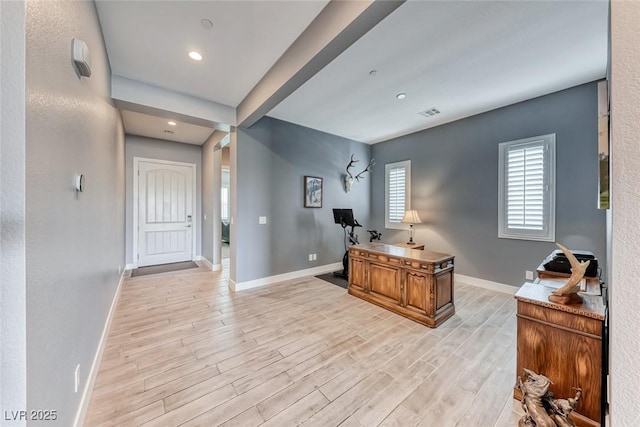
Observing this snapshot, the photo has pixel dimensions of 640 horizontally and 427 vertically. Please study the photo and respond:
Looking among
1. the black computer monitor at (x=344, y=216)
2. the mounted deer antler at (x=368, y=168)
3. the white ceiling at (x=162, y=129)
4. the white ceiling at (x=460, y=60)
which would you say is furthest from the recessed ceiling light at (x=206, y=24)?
the mounted deer antler at (x=368, y=168)

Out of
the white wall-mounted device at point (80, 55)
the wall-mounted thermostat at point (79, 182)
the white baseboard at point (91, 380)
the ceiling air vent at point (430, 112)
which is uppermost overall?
the ceiling air vent at point (430, 112)

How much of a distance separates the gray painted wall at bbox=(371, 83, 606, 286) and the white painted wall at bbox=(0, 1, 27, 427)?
4.69 metres

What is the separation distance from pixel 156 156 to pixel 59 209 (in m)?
4.73

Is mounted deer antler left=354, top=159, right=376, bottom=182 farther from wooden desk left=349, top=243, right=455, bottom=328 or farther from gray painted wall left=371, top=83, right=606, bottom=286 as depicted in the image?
A: wooden desk left=349, top=243, right=455, bottom=328

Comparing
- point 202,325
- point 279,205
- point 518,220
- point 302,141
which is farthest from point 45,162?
point 518,220

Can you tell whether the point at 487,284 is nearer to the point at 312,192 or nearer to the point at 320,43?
the point at 312,192

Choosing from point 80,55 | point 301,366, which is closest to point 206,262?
point 301,366

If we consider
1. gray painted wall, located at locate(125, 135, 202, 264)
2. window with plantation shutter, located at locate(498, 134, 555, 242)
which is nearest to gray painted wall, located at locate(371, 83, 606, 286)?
window with plantation shutter, located at locate(498, 134, 555, 242)

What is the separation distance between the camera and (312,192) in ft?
15.4

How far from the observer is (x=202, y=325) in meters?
2.64

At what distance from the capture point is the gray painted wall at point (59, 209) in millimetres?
890

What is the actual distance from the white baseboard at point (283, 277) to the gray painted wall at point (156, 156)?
2601mm

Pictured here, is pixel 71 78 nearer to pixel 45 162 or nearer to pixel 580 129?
pixel 45 162

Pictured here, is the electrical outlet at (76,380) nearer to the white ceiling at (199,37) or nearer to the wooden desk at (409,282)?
the white ceiling at (199,37)
